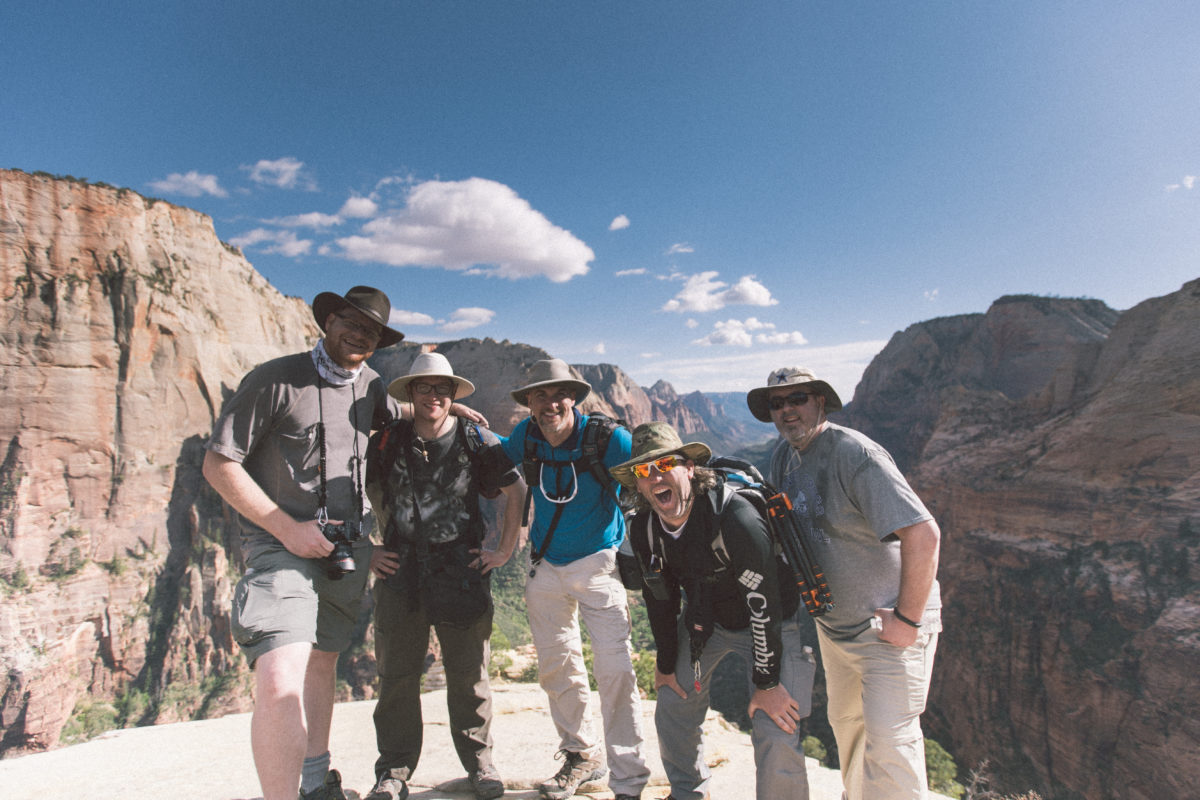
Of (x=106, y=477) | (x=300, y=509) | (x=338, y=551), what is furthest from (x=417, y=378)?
(x=106, y=477)

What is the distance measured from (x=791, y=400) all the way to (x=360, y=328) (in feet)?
9.83

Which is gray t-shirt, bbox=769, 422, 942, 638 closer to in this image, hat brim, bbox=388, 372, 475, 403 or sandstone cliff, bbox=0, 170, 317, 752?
hat brim, bbox=388, 372, 475, 403

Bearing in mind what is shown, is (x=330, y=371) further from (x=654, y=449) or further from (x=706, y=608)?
(x=706, y=608)

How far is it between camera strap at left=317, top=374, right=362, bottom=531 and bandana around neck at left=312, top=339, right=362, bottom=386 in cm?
4

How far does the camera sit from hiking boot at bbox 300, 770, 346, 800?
3490 mm

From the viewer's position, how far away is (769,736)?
317 centimetres

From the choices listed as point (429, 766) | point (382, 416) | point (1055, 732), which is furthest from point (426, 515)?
point (1055, 732)

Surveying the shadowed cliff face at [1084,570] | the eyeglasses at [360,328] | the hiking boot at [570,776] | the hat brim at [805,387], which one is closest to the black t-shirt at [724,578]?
the hat brim at [805,387]

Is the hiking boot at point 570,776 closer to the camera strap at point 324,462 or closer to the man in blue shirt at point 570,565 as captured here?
the man in blue shirt at point 570,565

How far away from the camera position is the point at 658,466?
3225 millimetres

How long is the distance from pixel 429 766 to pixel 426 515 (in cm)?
252

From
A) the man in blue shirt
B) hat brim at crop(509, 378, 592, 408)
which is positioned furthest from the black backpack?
hat brim at crop(509, 378, 592, 408)

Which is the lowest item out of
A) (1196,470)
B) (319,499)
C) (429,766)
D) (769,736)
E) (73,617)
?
(73,617)

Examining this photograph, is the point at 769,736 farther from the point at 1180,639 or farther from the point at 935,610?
the point at 1180,639
